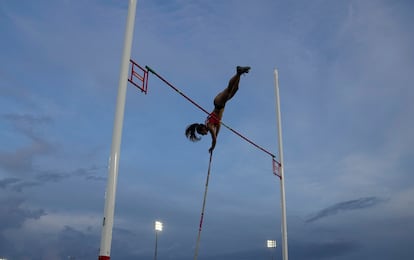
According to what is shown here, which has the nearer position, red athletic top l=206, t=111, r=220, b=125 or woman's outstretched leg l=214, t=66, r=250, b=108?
woman's outstretched leg l=214, t=66, r=250, b=108

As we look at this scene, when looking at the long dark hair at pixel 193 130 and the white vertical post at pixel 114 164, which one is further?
the long dark hair at pixel 193 130

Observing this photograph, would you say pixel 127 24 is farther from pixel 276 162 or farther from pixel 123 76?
pixel 276 162

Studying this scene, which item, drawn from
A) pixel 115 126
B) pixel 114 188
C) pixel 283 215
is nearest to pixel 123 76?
pixel 115 126

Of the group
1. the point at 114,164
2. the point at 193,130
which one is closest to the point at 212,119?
the point at 193,130

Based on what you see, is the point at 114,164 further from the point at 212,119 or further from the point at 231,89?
the point at 212,119

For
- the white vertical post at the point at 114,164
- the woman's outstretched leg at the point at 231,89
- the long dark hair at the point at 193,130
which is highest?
the woman's outstretched leg at the point at 231,89

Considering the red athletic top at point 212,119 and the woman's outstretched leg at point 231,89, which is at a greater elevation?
the woman's outstretched leg at point 231,89

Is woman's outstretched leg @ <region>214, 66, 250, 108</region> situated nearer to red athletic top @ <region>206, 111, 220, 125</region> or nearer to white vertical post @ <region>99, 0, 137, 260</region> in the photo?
red athletic top @ <region>206, 111, 220, 125</region>

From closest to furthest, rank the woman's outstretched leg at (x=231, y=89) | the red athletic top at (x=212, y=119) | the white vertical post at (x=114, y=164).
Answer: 1. the white vertical post at (x=114, y=164)
2. the woman's outstretched leg at (x=231, y=89)
3. the red athletic top at (x=212, y=119)

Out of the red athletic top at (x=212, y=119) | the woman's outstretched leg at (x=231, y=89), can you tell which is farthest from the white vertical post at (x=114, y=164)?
the red athletic top at (x=212, y=119)

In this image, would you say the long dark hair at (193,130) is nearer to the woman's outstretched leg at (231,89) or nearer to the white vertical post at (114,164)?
the woman's outstretched leg at (231,89)

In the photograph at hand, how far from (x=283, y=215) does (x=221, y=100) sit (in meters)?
2.67

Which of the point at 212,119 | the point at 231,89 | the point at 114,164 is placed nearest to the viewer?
the point at 114,164

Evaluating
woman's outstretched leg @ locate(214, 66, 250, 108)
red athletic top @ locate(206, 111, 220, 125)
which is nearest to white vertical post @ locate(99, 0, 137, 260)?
woman's outstretched leg @ locate(214, 66, 250, 108)
